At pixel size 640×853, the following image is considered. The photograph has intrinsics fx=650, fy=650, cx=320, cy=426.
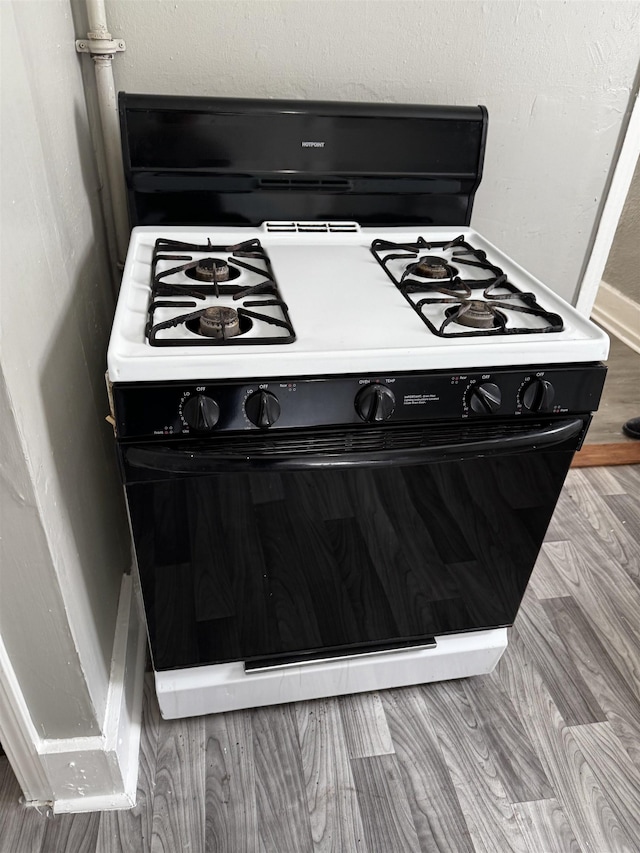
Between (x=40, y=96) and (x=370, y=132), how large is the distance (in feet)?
2.05

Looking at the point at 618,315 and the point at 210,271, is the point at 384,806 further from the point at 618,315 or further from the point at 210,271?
the point at 618,315

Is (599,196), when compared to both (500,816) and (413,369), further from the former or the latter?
(500,816)

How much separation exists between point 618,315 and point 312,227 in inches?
87.3

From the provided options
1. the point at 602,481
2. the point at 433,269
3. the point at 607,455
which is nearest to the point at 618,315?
the point at 607,455

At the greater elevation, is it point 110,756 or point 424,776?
point 110,756

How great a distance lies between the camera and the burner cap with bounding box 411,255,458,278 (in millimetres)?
1194

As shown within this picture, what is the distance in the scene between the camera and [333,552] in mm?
1127

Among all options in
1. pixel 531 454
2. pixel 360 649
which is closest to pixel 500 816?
pixel 360 649

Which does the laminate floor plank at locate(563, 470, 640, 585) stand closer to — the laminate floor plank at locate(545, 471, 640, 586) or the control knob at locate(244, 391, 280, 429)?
the laminate floor plank at locate(545, 471, 640, 586)

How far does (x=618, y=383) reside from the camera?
102 inches

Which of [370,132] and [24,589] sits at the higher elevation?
[370,132]

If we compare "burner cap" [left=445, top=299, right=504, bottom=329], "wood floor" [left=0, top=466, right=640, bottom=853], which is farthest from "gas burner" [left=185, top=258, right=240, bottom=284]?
"wood floor" [left=0, top=466, right=640, bottom=853]

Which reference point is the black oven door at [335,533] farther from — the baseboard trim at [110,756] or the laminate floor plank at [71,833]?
the laminate floor plank at [71,833]

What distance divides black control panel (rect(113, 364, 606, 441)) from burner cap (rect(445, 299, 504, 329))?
88 millimetres
